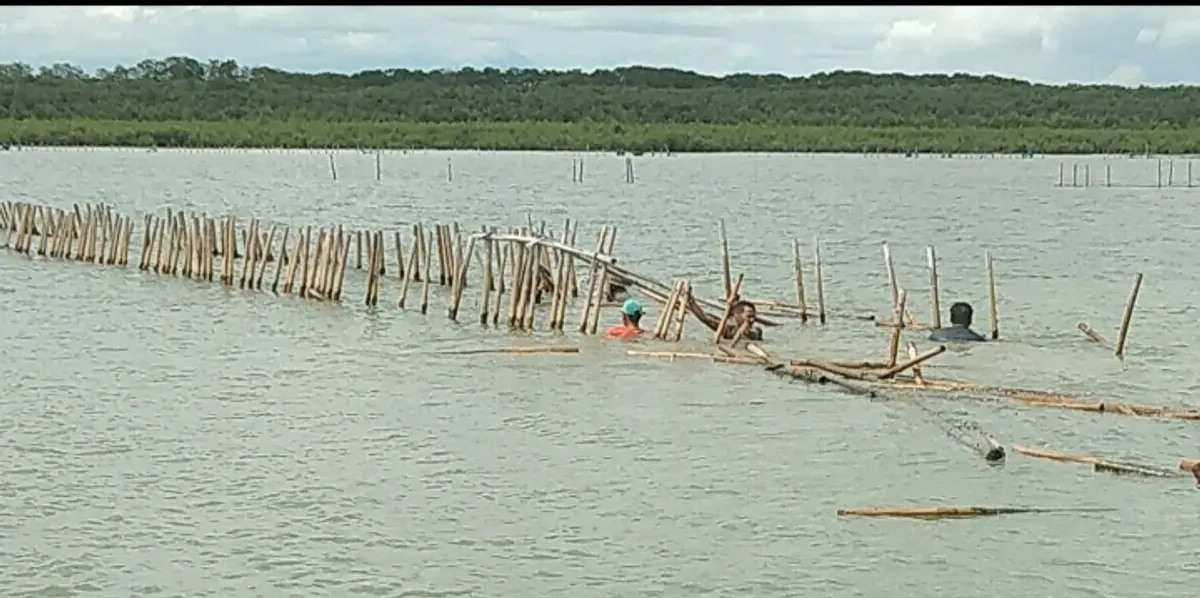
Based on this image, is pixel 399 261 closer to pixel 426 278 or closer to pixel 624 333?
pixel 426 278

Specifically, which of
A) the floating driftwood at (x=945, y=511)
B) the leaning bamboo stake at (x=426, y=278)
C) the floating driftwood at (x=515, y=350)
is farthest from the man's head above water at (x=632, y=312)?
the floating driftwood at (x=945, y=511)

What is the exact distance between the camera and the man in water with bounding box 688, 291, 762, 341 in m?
23.5

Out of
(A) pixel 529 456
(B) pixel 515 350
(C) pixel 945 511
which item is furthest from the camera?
(B) pixel 515 350

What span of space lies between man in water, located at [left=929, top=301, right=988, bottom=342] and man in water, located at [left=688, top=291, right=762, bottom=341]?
253cm

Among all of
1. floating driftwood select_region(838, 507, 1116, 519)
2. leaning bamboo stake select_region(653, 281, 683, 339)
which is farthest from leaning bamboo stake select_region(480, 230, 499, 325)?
floating driftwood select_region(838, 507, 1116, 519)

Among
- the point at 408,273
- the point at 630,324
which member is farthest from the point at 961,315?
the point at 408,273

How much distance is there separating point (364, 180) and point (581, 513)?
6751 centimetres

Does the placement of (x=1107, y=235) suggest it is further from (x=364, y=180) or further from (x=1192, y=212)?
(x=364, y=180)

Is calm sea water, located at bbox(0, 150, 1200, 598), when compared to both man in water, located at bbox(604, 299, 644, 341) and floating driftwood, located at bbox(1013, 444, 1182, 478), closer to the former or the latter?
floating driftwood, located at bbox(1013, 444, 1182, 478)

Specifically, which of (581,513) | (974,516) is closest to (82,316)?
(581,513)

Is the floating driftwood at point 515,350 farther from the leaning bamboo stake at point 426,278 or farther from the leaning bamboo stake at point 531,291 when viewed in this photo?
the leaning bamboo stake at point 426,278

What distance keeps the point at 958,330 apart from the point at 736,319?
316cm

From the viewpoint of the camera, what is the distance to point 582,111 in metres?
131

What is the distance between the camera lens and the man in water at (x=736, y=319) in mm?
23500
